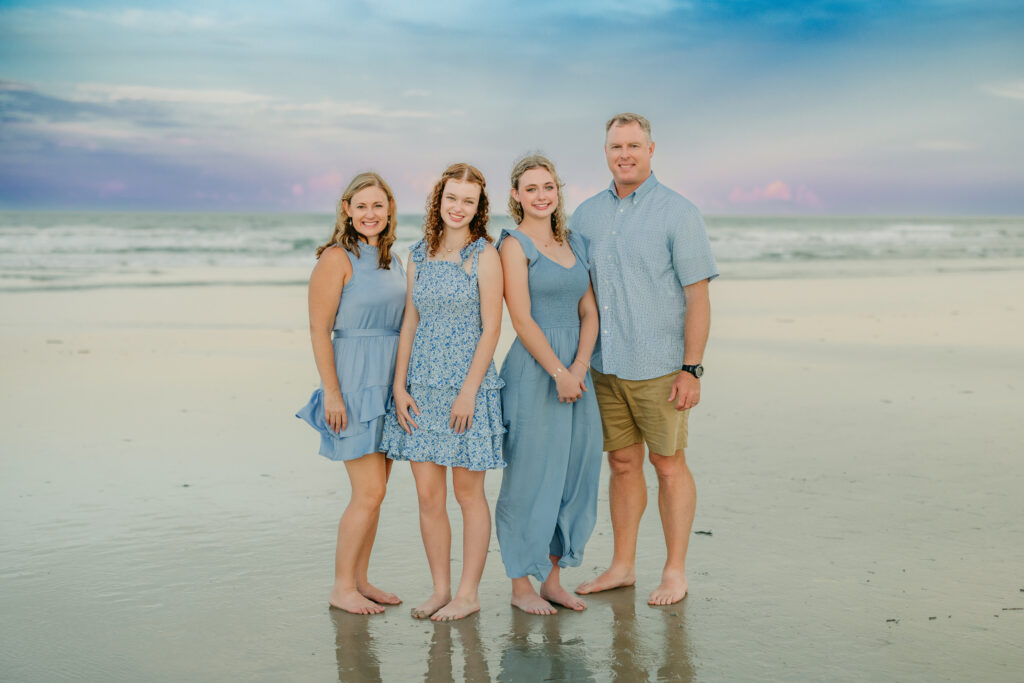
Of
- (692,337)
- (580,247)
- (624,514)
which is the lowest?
(624,514)

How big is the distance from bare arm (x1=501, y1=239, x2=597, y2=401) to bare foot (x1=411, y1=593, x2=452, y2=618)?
0.88 m

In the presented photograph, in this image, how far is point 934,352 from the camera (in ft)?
28.9

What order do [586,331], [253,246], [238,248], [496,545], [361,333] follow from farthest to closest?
1. [253,246]
2. [238,248]
3. [496,545]
4. [586,331]
5. [361,333]

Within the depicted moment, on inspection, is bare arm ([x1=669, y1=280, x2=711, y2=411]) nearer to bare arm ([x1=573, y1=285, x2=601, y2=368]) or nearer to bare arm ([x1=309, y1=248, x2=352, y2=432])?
bare arm ([x1=573, y1=285, x2=601, y2=368])

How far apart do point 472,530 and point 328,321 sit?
3.16 feet

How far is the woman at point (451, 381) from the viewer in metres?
3.51

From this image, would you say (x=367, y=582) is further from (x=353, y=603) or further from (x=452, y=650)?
(x=452, y=650)

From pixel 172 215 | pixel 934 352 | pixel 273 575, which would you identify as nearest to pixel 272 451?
pixel 273 575

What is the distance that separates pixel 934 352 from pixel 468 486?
6.65 metres

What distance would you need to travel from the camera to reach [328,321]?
3.60 metres

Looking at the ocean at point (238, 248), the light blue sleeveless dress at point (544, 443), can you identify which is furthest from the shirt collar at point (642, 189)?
the ocean at point (238, 248)

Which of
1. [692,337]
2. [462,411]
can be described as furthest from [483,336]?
[692,337]

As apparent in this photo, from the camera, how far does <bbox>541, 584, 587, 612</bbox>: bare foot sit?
3564mm

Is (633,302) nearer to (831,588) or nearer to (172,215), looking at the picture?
(831,588)
